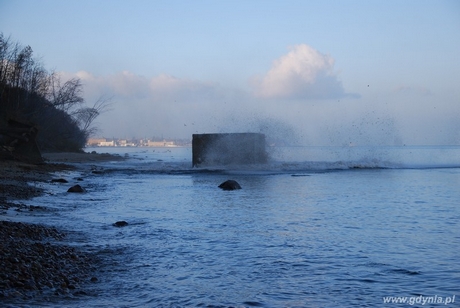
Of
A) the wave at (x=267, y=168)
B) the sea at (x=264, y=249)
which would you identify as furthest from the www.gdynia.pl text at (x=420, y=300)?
the wave at (x=267, y=168)

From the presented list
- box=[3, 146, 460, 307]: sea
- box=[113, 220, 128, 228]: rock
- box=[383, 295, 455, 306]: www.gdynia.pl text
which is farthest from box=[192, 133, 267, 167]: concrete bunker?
box=[383, 295, 455, 306]: www.gdynia.pl text

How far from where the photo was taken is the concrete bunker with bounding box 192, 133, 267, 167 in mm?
40125

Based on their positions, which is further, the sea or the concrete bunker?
the concrete bunker

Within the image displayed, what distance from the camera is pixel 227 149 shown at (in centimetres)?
4047

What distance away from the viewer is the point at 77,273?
701cm

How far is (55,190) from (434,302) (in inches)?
613

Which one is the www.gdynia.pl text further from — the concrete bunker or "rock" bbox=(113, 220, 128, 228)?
the concrete bunker

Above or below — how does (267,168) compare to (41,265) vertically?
above

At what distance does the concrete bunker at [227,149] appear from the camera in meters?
40.1

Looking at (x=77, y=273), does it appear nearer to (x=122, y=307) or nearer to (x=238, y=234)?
(x=122, y=307)

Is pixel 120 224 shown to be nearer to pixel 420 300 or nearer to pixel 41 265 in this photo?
pixel 41 265

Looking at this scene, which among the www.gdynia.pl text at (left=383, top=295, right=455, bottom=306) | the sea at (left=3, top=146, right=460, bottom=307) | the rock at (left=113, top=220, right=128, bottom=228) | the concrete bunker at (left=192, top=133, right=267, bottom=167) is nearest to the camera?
the www.gdynia.pl text at (left=383, top=295, right=455, bottom=306)

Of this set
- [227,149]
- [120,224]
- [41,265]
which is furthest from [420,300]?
[227,149]

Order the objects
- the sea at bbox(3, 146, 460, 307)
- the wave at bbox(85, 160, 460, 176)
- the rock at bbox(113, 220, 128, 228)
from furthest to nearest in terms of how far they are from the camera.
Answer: the wave at bbox(85, 160, 460, 176)
the rock at bbox(113, 220, 128, 228)
the sea at bbox(3, 146, 460, 307)
